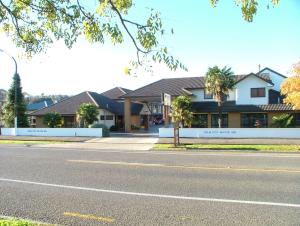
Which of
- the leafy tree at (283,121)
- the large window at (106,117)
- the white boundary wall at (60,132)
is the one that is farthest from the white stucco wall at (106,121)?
the leafy tree at (283,121)

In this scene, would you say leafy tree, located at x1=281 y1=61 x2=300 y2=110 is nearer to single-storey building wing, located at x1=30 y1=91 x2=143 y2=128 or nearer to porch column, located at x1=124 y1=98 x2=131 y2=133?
porch column, located at x1=124 y1=98 x2=131 y2=133

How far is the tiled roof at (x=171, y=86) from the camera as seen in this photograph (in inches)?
1907

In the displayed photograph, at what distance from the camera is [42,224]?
7.27m

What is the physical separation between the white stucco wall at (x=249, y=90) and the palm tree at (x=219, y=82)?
2938 mm

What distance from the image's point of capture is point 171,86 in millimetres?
51062

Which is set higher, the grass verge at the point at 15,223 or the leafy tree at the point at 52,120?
the leafy tree at the point at 52,120

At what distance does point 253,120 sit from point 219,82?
6.43 m

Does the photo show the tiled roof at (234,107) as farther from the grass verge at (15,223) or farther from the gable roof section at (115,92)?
the grass verge at (15,223)

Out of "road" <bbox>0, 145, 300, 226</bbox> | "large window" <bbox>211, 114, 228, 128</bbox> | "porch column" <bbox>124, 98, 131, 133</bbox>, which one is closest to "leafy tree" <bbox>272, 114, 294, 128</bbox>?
"large window" <bbox>211, 114, 228, 128</bbox>

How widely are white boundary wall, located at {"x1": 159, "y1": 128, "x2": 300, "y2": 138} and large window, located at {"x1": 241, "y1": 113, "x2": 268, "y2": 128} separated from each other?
423 inches

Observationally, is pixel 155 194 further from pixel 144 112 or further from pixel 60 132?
pixel 144 112

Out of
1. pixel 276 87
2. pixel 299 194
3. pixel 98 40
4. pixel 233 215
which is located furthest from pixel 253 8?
pixel 276 87

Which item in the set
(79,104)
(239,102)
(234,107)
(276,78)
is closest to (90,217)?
(234,107)

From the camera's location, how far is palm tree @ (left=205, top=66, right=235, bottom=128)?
42.7 metres
